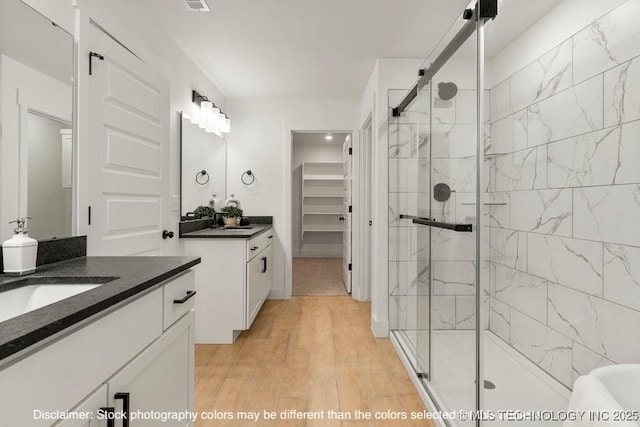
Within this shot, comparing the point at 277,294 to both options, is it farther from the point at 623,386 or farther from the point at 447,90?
the point at 623,386

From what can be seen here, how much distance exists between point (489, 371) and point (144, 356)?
77.6 inches

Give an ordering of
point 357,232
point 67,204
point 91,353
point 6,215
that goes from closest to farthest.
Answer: point 91,353, point 6,215, point 67,204, point 357,232

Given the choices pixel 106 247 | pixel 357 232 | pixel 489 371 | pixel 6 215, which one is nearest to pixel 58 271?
pixel 6 215

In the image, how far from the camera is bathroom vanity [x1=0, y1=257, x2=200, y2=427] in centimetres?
61

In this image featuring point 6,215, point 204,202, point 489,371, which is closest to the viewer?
point 6,215

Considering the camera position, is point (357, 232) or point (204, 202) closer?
point (204, 202)

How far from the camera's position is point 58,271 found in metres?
1.24

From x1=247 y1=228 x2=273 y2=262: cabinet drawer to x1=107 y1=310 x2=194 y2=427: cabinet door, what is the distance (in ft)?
4.82

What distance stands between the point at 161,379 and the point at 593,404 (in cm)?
125

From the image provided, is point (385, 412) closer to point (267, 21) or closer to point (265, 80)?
point (267, 21)

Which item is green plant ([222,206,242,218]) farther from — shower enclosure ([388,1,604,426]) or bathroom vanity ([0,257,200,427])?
bathroom vanity ([0,257,200,427])

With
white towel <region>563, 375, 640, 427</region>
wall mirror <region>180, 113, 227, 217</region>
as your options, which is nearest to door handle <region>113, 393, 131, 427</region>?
white towel <region>563, 375, 640, 427</region>

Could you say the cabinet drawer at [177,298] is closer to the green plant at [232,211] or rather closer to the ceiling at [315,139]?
the green plant at [232,211]

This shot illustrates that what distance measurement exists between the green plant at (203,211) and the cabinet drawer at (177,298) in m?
1.84
